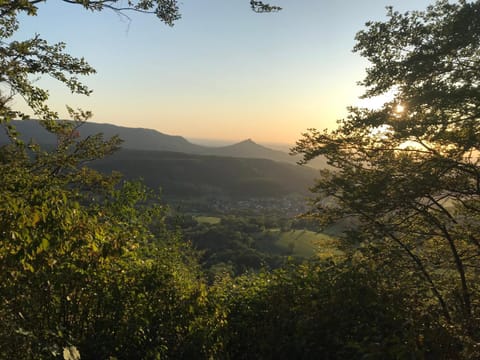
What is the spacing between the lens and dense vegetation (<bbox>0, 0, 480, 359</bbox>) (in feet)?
12.3

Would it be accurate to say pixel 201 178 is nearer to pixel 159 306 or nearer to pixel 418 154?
pixel 418 154

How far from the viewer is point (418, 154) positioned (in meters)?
8.69

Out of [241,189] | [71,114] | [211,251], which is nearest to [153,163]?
[241,189]

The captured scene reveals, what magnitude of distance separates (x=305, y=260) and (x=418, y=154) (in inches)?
162

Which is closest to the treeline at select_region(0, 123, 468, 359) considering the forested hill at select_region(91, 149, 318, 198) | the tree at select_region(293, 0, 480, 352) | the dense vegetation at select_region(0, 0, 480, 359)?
the dense vegetation at select_region(0, 0, 480, 359)

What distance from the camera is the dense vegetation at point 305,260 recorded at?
12.3ft

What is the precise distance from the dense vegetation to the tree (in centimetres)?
4

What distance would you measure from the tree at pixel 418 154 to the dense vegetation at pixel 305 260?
0.14ft

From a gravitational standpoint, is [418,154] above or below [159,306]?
above

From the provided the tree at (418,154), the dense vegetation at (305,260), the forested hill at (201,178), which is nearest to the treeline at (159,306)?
the dense vegetation at (305,260)

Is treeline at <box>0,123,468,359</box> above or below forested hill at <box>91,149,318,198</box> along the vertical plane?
above

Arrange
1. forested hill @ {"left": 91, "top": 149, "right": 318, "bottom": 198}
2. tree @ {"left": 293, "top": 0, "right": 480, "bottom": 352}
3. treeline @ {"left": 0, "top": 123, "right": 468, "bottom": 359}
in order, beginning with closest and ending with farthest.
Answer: treeline @ {"left": 0, "top": 123, "right": 468, "bottom": 359}, tree @ {"left": 293, "top": 0, "right": 480, "bottom": 352}, forested hill @ {"left": 91, "top": 149, "right": 318, "bottom": 198}

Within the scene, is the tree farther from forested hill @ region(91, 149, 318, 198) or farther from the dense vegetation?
forested hill @ region(91, 149, 318, 198)

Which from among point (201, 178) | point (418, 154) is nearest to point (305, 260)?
point (418, 154)
